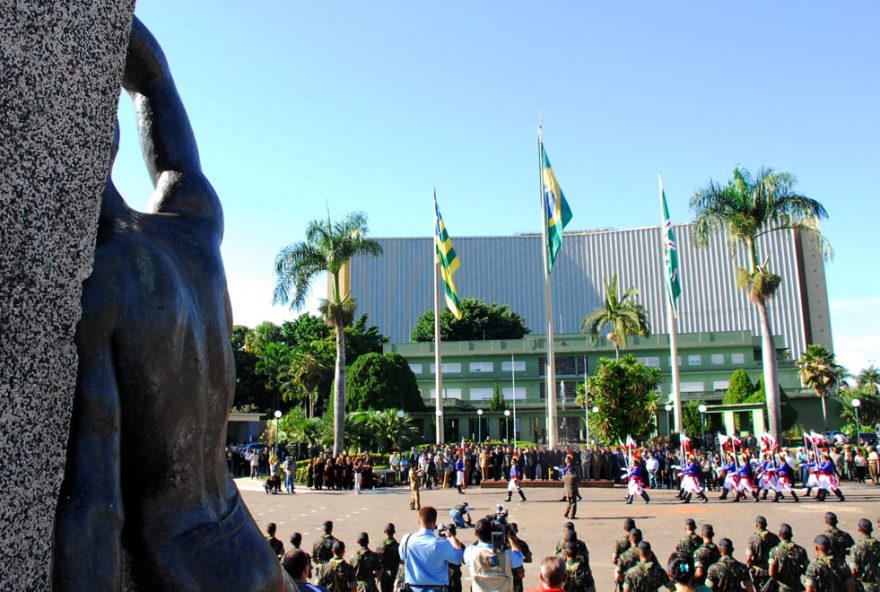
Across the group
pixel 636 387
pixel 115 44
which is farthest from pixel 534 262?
pixel 115 44

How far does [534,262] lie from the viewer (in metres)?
85.2

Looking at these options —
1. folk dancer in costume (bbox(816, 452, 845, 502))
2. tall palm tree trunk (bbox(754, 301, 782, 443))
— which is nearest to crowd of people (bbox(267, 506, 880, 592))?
folk dancer in costume (bbox(816, 452, 845, 502))

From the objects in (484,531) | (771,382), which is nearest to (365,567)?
(484,531)

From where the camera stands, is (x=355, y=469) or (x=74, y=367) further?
(x=355, y=469)

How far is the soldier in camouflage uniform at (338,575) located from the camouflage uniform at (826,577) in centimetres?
421

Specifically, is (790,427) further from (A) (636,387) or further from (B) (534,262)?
(B) (534,262)

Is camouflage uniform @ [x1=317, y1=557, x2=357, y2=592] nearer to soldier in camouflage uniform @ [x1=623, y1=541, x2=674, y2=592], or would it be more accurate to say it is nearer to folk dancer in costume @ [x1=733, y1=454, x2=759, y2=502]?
soldier in camouflage uniform @ [x1=623, y1=541, x2=674, y2=592]

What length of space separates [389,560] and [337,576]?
157 centimetres

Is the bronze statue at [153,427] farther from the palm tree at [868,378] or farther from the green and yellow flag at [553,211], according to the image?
the palm tree at [868,378]

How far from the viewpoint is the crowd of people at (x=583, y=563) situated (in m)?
6.01

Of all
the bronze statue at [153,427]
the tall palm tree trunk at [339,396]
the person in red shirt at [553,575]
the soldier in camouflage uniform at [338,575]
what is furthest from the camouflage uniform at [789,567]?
the tall palm tree trunk at [339,396]

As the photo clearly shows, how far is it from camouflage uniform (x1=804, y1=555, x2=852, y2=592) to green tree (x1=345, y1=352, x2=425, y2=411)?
3661 cm

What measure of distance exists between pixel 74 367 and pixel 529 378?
201 ft

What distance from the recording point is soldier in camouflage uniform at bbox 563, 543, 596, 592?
720cm
